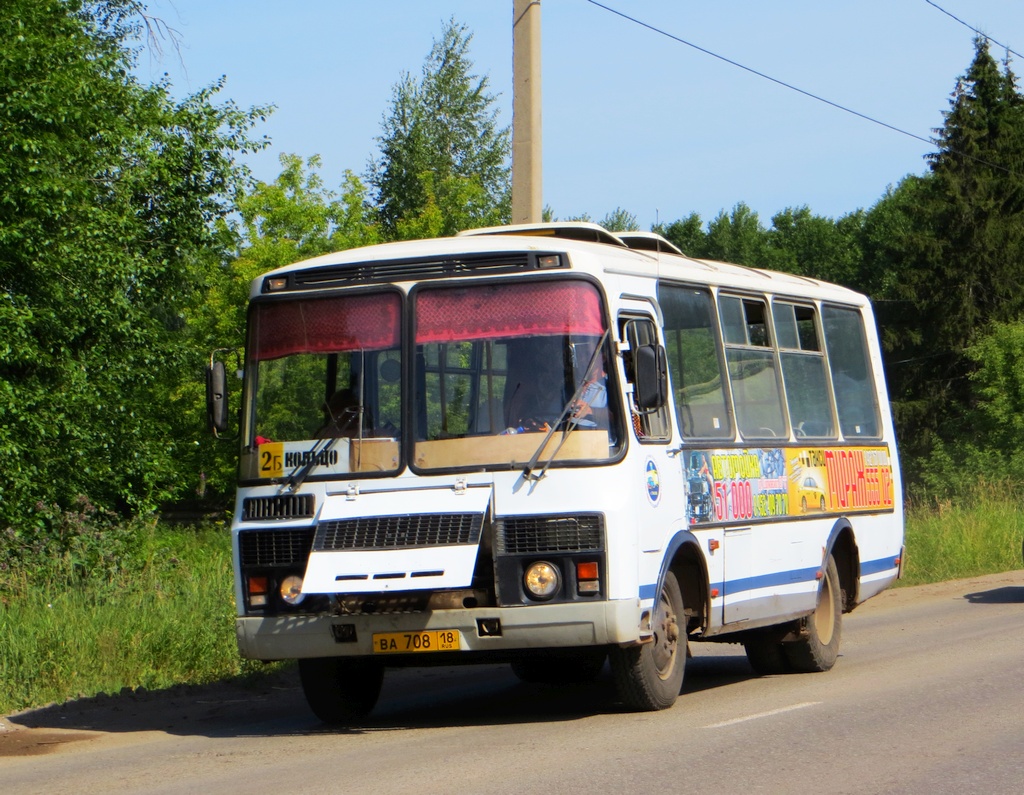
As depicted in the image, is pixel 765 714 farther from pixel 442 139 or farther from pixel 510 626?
pixel 442 139

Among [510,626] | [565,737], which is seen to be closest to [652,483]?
[510,626]

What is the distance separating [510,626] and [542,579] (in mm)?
322

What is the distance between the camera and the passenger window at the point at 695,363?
10.1 metres

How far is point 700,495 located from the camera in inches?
394

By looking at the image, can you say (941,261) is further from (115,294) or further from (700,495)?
(700,495)

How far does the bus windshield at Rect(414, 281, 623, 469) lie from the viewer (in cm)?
→ 880

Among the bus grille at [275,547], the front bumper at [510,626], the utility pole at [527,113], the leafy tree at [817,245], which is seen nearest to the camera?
the front bumper at [510,626]

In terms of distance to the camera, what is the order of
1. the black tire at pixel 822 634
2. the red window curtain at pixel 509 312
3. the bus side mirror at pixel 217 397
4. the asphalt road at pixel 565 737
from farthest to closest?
the black tire at pixel 822 634
the bus side mirror at pixel 217 397
the red window curtain at pixel 509 312
the asphalt road at pixel 565 737

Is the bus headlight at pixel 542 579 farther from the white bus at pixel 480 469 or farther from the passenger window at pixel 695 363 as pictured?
the passenger window at pixel 695 363

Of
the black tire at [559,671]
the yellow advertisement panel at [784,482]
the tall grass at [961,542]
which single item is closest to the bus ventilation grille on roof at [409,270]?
Answer: the yellow advertisement panel at [784,482]

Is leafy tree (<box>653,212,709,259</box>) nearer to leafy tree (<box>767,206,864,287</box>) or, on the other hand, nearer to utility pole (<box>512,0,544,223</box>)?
leafy tree (<box>767,206,864,287</box>)

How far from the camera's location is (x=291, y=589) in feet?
29.7

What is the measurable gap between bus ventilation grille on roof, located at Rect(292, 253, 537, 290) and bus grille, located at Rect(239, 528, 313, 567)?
1.58m

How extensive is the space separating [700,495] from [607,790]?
3.61 metres
